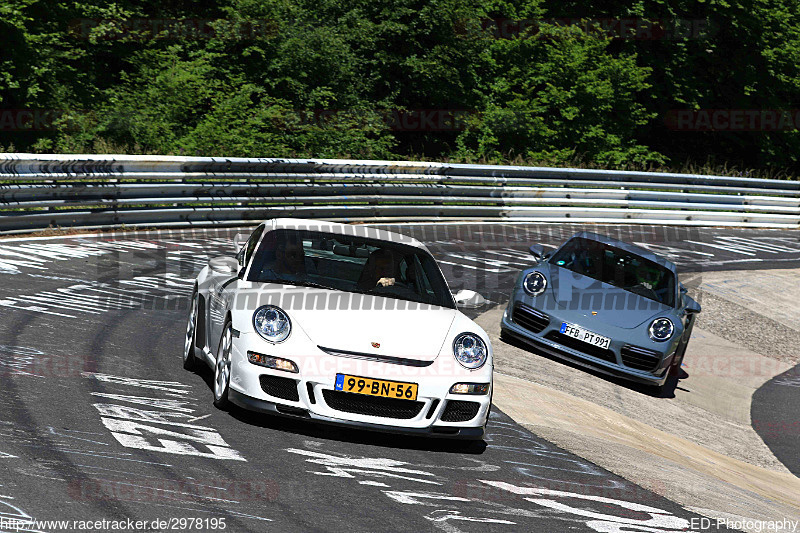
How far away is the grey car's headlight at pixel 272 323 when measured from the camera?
6.45m

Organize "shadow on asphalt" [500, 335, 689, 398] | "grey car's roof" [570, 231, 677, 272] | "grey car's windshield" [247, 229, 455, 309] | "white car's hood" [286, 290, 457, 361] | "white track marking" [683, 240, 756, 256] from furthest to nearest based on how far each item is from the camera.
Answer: "white track marking" [683, 240, 756, 256], "grey car's roof" [570, 231, 677, 272], "shadow on asphalt" [500, 335, 689, 398], "grey car's windshield" [247, 229, 455, 309], "white car's hood" [286, 290, 457, 361]

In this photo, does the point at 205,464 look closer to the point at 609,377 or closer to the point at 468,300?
the point at 468,300

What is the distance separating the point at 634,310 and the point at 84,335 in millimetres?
5630

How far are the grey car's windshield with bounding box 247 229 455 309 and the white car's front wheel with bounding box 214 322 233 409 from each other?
0.53 metres

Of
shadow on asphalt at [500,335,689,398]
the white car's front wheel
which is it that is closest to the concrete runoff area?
shadow on asphalt at [500,335,689,398]

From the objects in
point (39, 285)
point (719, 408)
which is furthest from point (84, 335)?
point (719, 408)

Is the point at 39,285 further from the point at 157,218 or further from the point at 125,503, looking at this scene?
the point at 125,503

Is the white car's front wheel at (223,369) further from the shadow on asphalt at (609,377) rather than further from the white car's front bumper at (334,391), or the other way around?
the shadow on asphalt at (609,377)

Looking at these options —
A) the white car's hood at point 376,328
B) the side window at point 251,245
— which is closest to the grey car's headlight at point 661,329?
the white car's hood at point 376,328

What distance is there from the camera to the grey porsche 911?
420 inches

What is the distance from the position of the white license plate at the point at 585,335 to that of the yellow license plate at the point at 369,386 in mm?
4688

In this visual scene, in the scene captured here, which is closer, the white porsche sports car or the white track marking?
the white porsche sports car

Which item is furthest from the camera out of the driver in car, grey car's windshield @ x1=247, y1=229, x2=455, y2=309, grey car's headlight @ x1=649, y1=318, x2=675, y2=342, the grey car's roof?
the grey car's roof

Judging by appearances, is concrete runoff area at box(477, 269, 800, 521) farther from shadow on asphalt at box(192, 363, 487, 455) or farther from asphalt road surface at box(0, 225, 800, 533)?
shadow on asphalt at box(192, 363, 487, 455)
